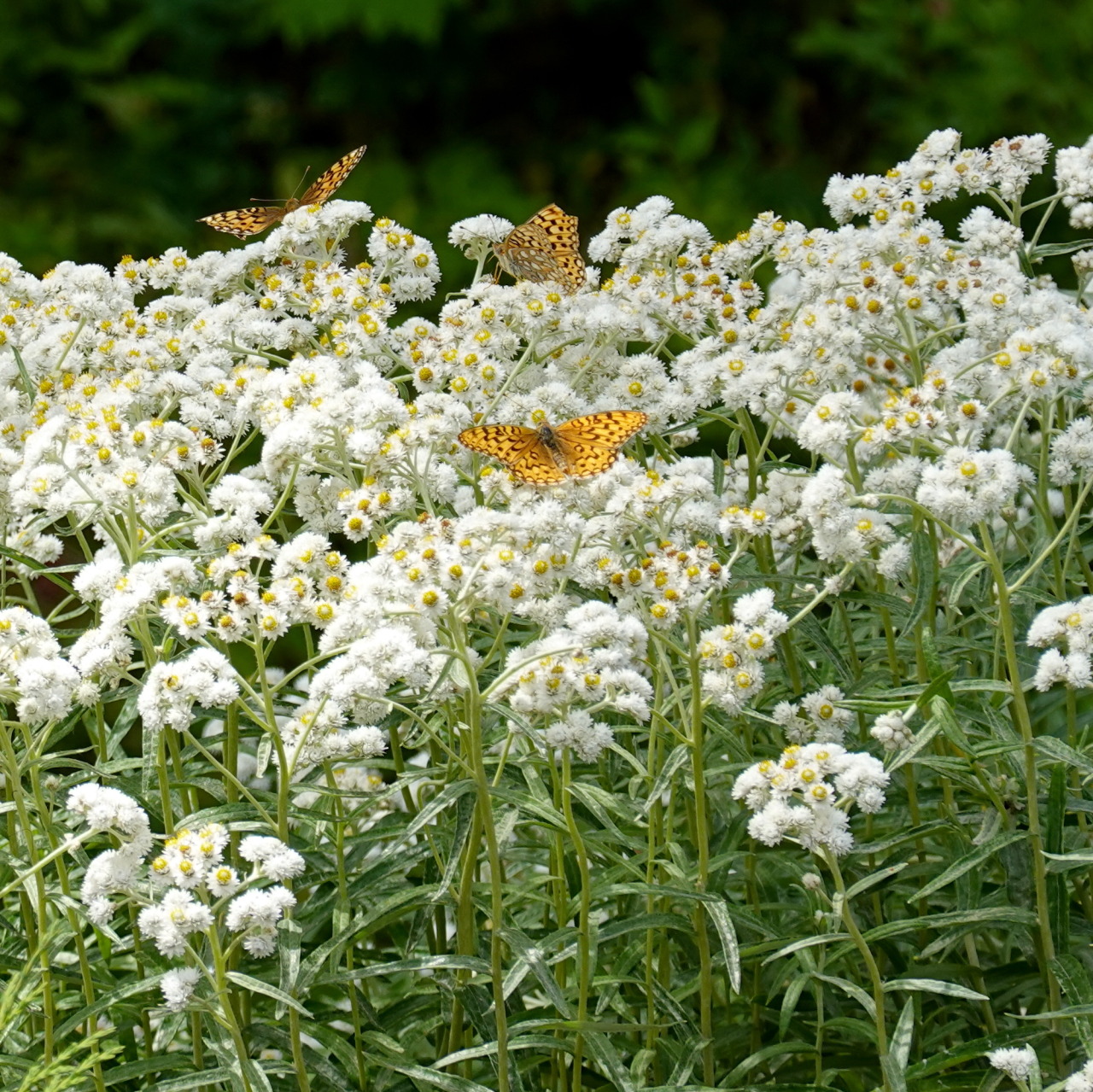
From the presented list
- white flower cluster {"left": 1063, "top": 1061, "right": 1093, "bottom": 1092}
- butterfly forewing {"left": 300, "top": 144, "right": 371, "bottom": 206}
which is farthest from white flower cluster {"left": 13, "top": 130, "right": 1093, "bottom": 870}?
white flower cluster {"left": 1063, "top": 1061, "right": 1093, "bottom": 1092}

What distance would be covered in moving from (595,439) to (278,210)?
144cm

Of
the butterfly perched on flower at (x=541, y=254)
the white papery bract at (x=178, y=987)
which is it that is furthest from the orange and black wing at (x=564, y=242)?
the white papery bract at (x=178, y=987)

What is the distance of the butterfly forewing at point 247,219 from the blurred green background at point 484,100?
4214mm

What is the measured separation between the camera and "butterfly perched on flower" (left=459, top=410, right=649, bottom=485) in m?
2.57

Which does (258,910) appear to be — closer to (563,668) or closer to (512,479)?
(563,668)

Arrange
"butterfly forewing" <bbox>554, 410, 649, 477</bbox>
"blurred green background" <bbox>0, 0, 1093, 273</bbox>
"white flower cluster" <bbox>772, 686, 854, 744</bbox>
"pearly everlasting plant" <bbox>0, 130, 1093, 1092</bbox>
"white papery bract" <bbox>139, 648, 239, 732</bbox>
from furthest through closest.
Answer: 1. "blurred green background" <bbox>0, 0, 1093, 273</bbox>
2. "butterfly forewing" <bbox>554, 410, 649, 477</bbox>
3. "white flower cluster" <bbox>772, 686, 854, 744</bbox>
4. "pearly everlasting plant" <bbox>0, 130, 1093, 1092</bbox>
5. "white papery bract" <bbox>139, 648, 239, 732</bbox>

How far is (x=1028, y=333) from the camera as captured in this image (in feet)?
8.38

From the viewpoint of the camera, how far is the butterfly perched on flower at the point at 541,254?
130 inches

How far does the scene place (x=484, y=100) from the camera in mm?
9891

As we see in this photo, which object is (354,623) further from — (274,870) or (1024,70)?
(1024,70)

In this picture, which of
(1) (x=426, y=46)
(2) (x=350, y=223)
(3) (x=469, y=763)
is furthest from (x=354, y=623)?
(1) (x=426, y=46)

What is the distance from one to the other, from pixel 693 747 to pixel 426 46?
25.1 feet

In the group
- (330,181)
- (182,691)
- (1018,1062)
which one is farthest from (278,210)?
(1018,1062)

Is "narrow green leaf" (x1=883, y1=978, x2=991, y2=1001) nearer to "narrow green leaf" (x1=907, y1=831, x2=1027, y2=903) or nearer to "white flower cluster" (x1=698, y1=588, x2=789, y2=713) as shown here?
"narrow green leaf" (x1=907, y1=831, x2=1027, y2=903)
